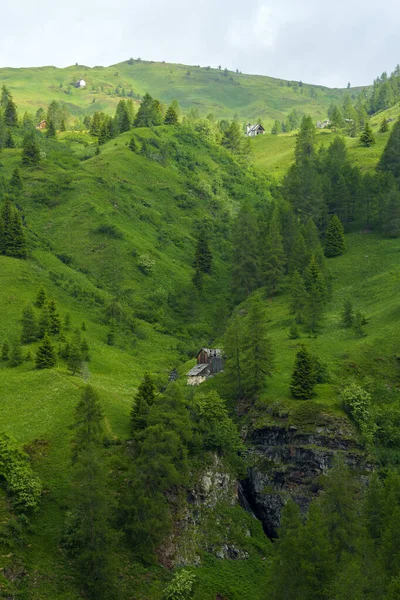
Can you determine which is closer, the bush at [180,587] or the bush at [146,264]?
the bush at [180,587]

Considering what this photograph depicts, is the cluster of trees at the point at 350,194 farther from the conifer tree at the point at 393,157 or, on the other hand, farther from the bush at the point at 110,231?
the bush at the point at 110,231

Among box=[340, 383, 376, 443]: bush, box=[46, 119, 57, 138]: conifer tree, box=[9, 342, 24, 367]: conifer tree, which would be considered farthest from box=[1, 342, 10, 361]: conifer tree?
box=[46, 119, 57, 138]: conifer tree

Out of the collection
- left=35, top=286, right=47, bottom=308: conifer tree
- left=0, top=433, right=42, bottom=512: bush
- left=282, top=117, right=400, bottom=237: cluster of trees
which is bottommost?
left=35, top=286, right=47, bottom=308: conifer tree

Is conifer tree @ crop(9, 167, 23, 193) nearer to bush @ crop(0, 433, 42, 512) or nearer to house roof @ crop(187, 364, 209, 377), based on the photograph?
house roof @ crop(187, 364, 209, 377)

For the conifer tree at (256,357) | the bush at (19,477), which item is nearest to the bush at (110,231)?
the conifer tree at (256,357)

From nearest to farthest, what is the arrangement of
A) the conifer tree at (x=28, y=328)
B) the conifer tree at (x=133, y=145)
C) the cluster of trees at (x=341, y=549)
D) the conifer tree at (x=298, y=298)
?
the cluster of trees at (x=341, y=549) < the conifer tree at (x=28, y=328) < the conifer tree at (x=298, y=298) < the conifer tree at (x=133, y=145)

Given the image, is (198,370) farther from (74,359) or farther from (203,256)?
(203,256)

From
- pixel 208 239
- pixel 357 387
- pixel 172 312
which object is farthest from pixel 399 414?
pixel 208 239
